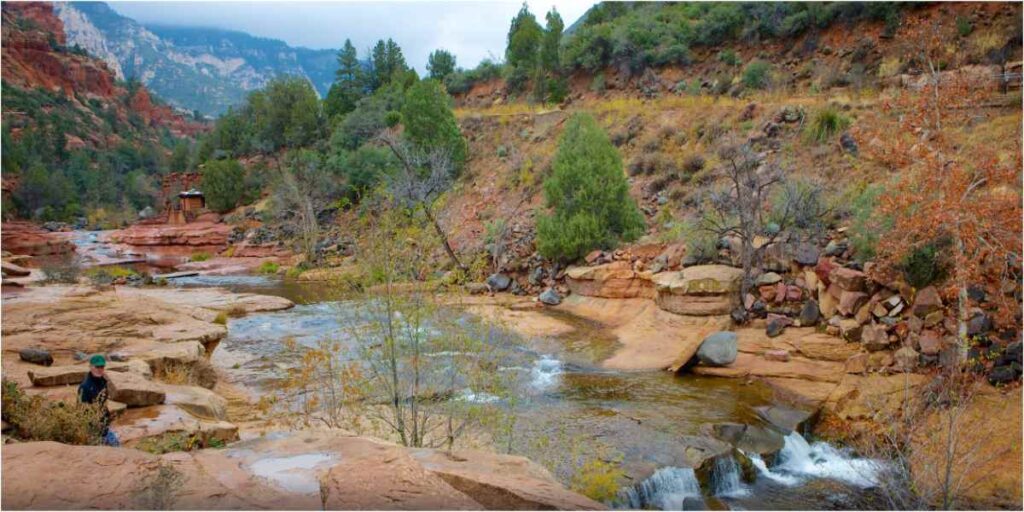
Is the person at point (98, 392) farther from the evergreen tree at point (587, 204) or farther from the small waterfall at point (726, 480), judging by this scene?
the evergreen tree at point (587, 204)

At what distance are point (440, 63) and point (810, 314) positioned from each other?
44.4 meters

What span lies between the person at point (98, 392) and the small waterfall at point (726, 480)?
7034 mm

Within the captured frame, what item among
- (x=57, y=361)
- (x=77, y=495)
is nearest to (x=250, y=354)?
(x=57, y=361)

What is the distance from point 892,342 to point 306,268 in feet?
78.5

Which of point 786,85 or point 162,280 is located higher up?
point 786,85

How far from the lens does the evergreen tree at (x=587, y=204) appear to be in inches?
767

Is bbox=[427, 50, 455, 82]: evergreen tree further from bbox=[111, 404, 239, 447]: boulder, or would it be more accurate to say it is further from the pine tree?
bbox=[111, 404, 239, 447]: boulder

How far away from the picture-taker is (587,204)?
1989 cm

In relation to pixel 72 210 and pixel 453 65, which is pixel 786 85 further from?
pixel 72 210

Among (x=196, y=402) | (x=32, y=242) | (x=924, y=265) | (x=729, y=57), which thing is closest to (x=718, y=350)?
(x=924, y=265)

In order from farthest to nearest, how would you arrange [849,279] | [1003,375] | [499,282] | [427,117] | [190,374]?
[427,117], [499,282], [849,279], [190,374], [1003,375]

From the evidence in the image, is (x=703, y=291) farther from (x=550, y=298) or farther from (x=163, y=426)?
(x=163, y=426)

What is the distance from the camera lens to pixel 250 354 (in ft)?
44.5

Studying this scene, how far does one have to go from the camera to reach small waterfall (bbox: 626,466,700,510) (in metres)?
7.75
